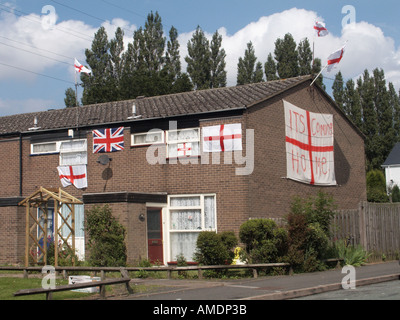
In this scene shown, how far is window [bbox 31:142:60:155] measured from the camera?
Result: 25172mm

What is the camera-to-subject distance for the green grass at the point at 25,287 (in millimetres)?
12859

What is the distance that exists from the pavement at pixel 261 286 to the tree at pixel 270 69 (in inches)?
1452

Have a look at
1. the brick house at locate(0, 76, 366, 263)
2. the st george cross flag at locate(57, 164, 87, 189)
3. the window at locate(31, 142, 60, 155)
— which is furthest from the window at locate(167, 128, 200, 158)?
the window at locate(31, 142, 60, 155)

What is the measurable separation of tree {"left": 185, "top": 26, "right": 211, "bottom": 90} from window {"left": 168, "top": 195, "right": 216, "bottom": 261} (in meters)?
31.5

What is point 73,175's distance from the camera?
24438 millimetres

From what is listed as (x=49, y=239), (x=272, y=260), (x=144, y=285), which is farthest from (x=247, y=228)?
(x=49, y=239)

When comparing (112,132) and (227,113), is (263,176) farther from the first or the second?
(112,132)

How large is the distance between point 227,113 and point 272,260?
6271 mm

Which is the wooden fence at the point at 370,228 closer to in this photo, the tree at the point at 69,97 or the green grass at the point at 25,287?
the green grass at the point at 25,287

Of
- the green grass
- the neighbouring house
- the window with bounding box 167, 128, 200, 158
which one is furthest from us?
the neighbouring house

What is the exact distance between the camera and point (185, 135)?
72.9 feet

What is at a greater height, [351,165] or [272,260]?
[351,165]

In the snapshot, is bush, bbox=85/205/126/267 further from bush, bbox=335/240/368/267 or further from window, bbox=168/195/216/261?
bush, bbox=335/240/368/267

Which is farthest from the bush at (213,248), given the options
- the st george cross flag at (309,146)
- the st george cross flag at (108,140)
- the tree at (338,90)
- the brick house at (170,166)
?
the tree at (338,90)
